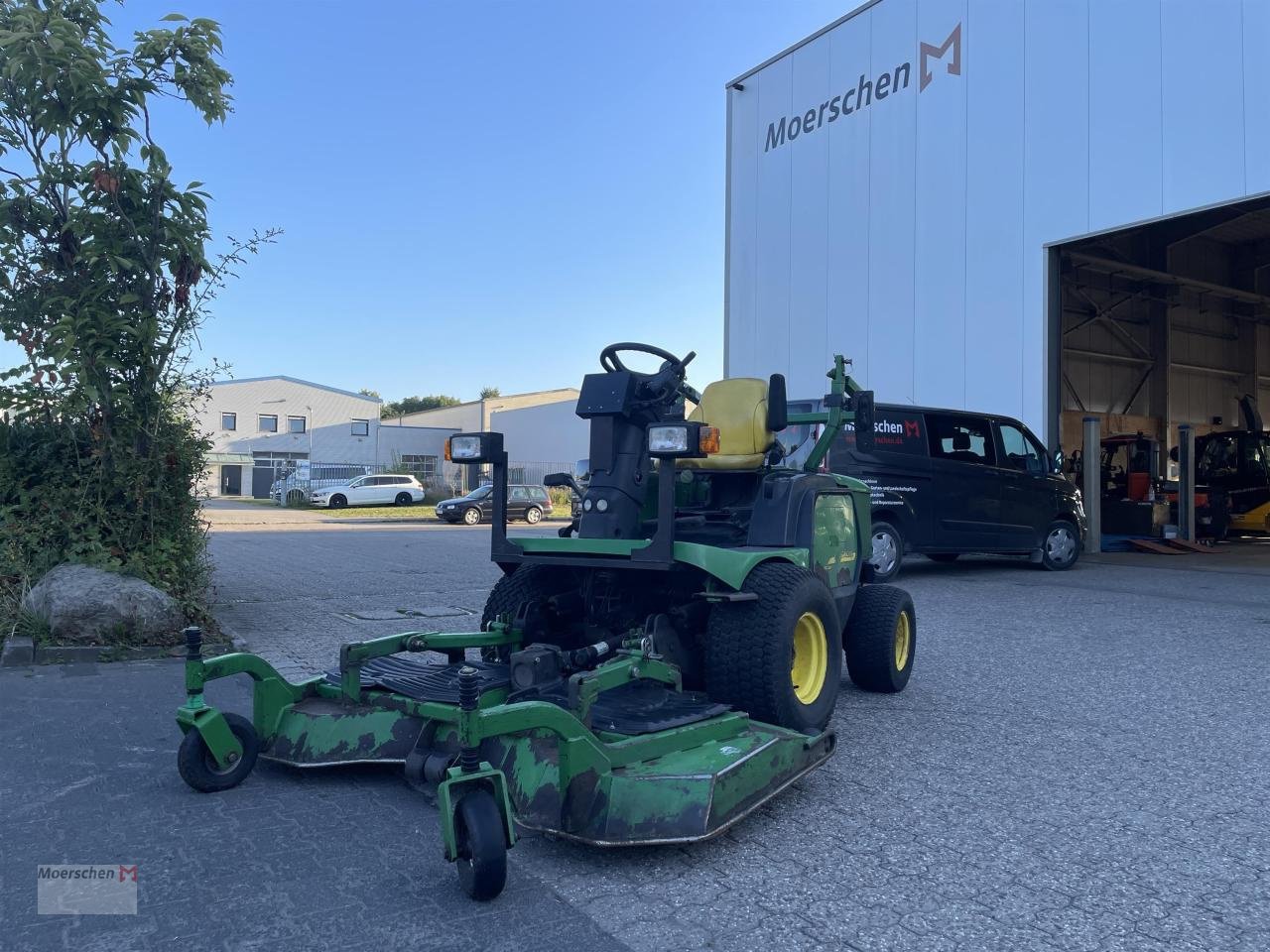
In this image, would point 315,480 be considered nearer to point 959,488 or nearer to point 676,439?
point 959,488

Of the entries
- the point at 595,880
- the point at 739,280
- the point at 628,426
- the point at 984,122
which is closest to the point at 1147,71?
the point at 984,122

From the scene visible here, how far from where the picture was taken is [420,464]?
48.1 metres

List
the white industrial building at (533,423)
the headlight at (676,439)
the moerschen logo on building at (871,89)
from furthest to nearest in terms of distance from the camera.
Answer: the white industrial building at (533,423)
the moerschen logo on building at (871,89)
the headlight at (676,439)

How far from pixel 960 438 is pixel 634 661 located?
358 inches

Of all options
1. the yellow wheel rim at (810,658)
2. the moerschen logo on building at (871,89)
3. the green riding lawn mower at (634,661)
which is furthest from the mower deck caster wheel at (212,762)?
the moerschen logo on building at (871,89)

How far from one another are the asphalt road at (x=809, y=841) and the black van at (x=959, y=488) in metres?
4.78

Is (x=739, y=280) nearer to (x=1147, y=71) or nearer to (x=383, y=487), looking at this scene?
(x=1147, y=71)

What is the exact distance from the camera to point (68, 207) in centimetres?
748

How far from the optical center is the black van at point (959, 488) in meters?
11.2

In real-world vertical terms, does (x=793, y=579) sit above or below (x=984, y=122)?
below

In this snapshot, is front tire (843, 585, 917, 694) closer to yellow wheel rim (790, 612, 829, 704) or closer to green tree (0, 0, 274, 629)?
yellow wheel rim (790, 612, 829, 704)

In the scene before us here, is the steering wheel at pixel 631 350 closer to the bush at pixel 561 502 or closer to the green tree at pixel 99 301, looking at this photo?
the green tree at pixel 99 301

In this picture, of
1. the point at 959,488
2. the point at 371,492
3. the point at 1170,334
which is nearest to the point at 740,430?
the point at 959,488

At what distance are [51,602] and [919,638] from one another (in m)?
6.54
